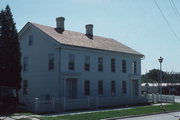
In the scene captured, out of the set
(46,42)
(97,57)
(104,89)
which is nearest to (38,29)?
(46,42)

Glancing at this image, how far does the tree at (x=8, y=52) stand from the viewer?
20922 mm

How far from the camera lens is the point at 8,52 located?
21172 mm

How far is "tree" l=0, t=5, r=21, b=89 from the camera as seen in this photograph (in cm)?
2092

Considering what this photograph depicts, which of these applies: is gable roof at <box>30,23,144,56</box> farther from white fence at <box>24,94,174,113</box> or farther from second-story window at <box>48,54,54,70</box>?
white fence at <box>24,94,174,113</box>

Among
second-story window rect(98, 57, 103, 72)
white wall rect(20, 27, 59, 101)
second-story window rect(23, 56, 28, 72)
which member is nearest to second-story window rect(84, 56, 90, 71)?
second-story window rect(98, 57, 103, 72)

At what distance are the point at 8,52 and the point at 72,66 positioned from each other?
647cm

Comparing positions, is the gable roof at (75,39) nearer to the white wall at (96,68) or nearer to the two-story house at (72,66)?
the two-story house at (72,66)

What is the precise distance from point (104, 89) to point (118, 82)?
243cm

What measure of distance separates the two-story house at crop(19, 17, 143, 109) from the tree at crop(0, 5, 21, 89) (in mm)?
3862

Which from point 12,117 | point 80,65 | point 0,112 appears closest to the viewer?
point 12,117

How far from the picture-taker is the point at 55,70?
981 inches

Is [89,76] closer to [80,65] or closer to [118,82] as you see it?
[80,65]

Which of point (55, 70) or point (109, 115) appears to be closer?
point (109, 115)

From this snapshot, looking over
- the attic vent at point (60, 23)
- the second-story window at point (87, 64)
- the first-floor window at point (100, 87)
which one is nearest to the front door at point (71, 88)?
the second-story window at point (87, 64)
